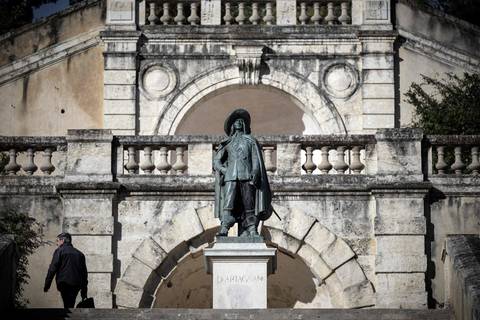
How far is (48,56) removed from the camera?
30.2 meters


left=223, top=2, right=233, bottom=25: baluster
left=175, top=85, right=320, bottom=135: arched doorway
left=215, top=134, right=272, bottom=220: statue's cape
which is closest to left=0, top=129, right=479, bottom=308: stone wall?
left=215, top=134, right=272, bottom=220: statue's cape

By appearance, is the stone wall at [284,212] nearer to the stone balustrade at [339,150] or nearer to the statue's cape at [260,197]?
the stone balustrade at [339,150]

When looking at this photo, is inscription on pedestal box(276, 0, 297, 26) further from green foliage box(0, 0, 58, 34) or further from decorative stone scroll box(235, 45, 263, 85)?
green foliage box(0, 0, 58, 34)

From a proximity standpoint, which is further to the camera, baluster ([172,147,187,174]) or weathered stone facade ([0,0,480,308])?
baluster ([172,147,187,174])

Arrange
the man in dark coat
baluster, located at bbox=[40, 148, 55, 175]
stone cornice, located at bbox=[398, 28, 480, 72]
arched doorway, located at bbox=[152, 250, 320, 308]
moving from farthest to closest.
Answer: stone cornice, located at bbox=[398, 28, 480, 72] → arched doorway, located at bbox=[152, 250, 320, 308] → baluster, located at bbox=[40, 148, 55, 175] → the man in dark coat

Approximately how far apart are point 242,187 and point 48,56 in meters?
10.4

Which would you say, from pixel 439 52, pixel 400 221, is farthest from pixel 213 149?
pixel 439 52

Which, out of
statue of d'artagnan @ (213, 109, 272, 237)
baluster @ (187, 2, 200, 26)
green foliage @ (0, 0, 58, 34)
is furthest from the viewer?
green foliage @ (0, 0, 58, 34)

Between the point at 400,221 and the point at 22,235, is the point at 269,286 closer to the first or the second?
the point at 400,221

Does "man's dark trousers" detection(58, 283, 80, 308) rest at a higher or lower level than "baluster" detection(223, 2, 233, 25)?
lower

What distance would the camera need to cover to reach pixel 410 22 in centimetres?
3017

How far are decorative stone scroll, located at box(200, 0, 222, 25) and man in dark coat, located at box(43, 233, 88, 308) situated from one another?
9.70 meters

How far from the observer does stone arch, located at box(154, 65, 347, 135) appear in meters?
29.8

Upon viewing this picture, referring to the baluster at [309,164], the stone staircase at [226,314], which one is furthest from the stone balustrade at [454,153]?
the stone staircase at [226,314]
